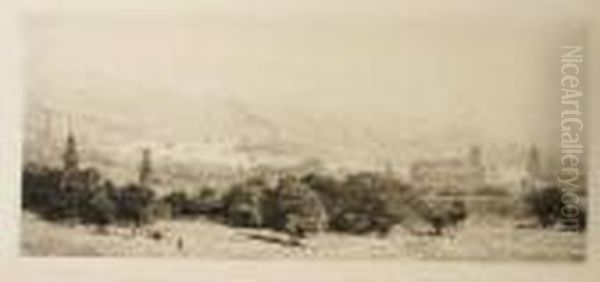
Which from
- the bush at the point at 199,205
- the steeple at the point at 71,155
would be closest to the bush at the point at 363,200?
the bush at the point at 199,205

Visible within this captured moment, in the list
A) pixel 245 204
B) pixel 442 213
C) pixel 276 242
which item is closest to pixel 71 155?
pixel 245 204

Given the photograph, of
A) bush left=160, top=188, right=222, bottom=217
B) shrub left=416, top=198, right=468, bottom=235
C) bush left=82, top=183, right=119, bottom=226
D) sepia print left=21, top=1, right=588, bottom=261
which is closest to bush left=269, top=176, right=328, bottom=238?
sepia print left=21, top=1, right=588, bottom=261

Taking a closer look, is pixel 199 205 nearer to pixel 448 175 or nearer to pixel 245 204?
pixel 245 204

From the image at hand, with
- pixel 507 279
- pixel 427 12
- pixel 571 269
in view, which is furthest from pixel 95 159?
pixel 571 269

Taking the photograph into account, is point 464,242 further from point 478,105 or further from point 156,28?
point 156,28

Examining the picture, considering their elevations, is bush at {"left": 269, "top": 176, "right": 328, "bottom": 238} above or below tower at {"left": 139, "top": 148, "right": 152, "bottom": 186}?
below

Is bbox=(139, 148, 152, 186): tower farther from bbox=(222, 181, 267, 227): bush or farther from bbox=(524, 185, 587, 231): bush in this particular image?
bbox=(524, 185, 587, 231): bush
